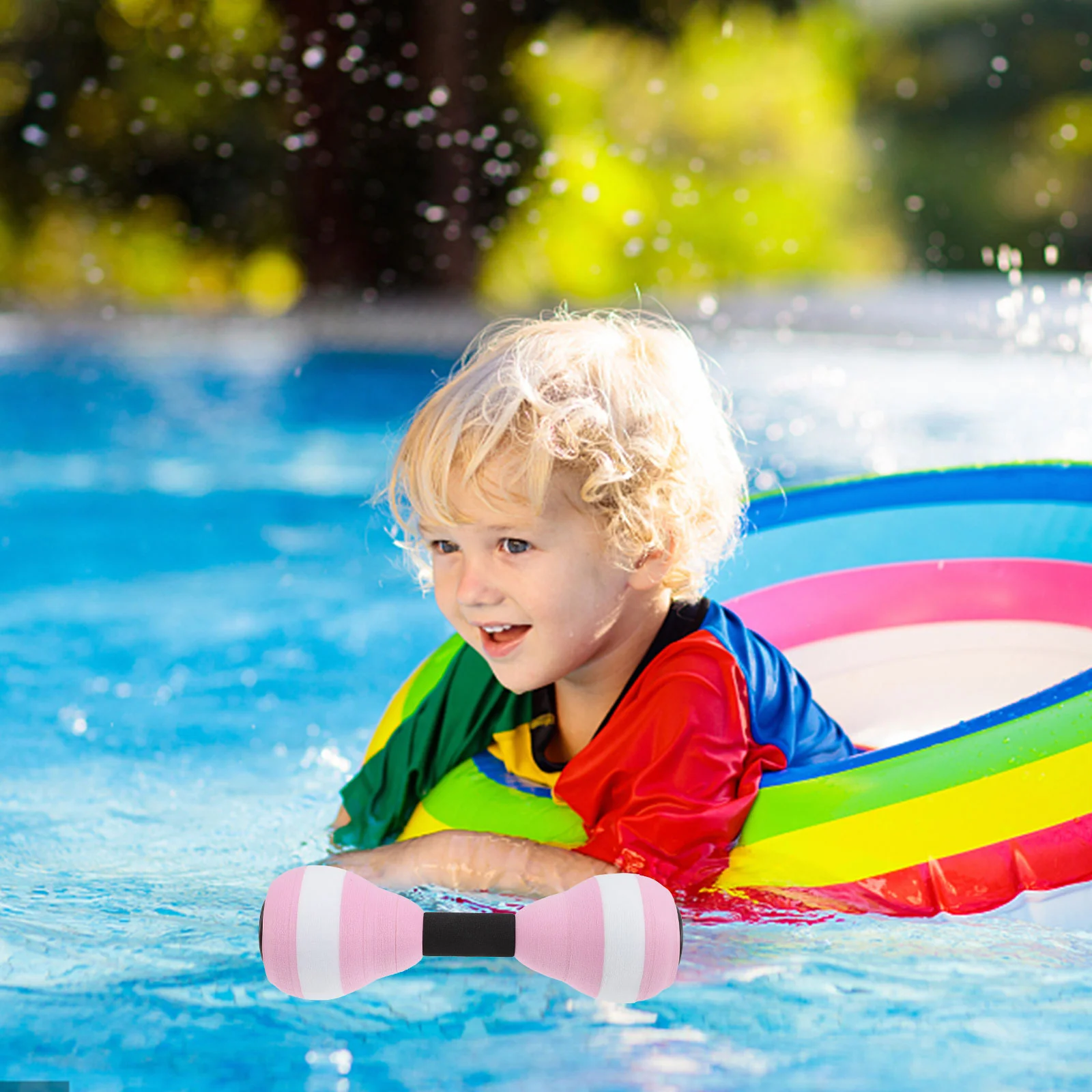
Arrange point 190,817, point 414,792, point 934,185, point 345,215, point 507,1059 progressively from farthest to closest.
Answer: point 934,185 → point 345,215 → point 190,817 → point 414,792 → point 507,1059

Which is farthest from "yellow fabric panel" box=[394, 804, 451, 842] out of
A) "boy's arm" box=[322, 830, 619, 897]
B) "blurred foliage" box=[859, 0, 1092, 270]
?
"blurred foliage" box=[859, 0, 1092, 270]

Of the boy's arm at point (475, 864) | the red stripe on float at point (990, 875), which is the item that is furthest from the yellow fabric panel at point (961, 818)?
the boy's arm at point (475, 864)

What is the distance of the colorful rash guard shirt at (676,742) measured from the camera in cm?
167

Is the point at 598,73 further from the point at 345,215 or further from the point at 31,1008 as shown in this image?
the point at 31,1008

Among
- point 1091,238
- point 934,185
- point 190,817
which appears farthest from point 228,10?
point 190,817

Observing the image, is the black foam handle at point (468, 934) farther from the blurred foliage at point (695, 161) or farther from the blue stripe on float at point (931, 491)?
the blurred foliage at point (695, 161)

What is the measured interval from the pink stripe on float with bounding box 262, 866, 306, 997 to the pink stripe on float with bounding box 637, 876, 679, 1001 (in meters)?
0.32

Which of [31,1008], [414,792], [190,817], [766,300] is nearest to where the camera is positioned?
[31,1008]

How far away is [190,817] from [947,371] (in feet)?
18.1

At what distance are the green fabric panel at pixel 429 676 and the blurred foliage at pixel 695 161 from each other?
9.59 meters

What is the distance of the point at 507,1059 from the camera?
154cm

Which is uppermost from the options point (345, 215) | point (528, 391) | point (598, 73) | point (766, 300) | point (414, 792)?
point (598, 73)

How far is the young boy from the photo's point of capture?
1621 mm

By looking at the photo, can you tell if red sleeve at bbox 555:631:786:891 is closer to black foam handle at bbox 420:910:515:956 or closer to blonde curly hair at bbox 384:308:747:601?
blonde curly hair at bbox 384:308:747:601
